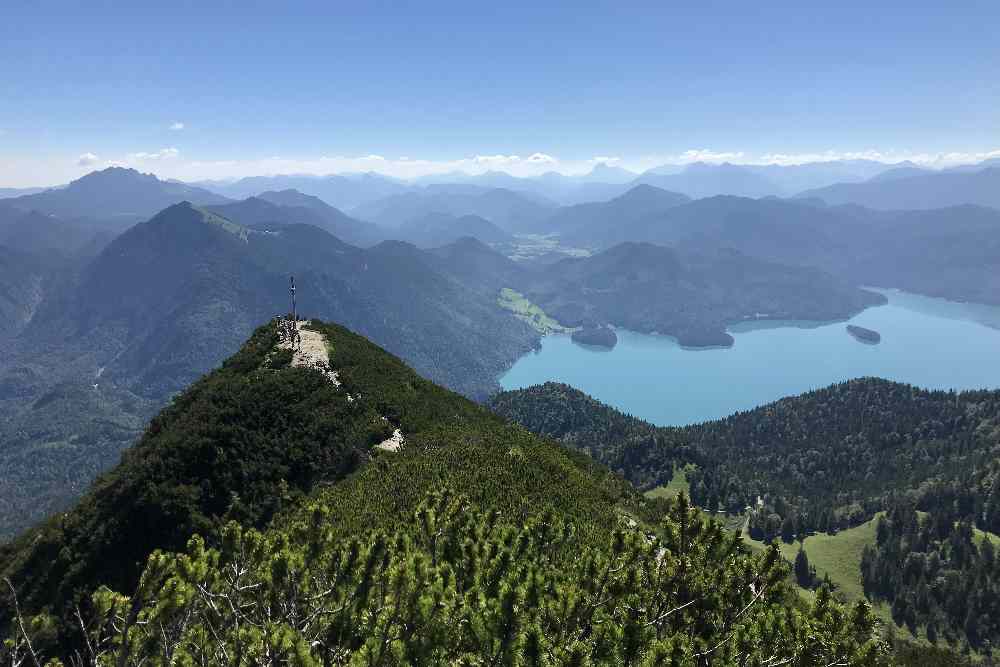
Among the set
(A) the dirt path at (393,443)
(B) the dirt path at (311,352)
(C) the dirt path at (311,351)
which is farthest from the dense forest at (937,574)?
(B) the dirt path at (311,352)

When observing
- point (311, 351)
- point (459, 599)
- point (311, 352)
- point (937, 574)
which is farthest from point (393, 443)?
point (937, 574)

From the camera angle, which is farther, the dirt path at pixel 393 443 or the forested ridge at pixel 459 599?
the dirt path at pixel 393 443

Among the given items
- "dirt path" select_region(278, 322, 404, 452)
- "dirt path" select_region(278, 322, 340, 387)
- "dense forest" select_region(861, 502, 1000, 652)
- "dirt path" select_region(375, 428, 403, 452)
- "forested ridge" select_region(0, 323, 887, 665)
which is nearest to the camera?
"forested ridge" select_region(0, 323, 887, 665)

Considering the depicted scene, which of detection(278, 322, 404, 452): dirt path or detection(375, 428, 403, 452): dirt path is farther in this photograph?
detection(278, 322, 404, 452): dirt path

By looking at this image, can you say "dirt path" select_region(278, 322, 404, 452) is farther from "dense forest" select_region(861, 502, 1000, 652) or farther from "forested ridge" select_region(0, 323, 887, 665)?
"dense forest" select_region(861, 502, 1000, 652)

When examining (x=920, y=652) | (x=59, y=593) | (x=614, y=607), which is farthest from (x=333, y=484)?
(x=920, y=652)

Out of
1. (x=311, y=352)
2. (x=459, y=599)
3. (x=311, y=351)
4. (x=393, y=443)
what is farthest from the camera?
(x=311, y=351)

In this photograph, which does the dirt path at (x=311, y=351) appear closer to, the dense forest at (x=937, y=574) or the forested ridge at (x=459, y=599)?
the forested ridge at (x=459, y=599)

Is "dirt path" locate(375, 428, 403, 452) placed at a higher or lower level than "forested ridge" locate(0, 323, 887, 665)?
lower

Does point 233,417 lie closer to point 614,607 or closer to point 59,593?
point 59,593

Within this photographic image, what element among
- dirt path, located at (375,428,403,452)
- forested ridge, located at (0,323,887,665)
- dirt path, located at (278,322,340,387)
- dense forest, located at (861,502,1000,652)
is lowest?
dense forest, located at (861,502,1000,652)

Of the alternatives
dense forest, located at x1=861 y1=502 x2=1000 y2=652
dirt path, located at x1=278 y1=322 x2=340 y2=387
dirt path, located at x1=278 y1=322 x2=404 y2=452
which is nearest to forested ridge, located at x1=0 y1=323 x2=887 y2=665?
dirt path, located at x1=278 y1=322 x2=404 y2=452

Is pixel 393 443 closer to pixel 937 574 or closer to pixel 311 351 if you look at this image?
pixel 311 351
